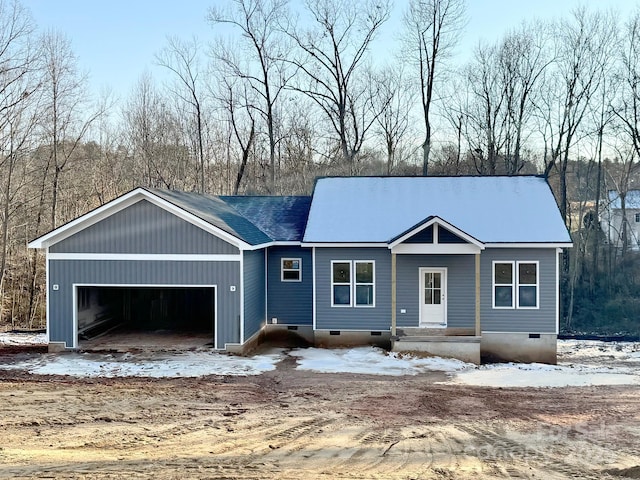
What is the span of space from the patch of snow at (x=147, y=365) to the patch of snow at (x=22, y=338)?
352 cm

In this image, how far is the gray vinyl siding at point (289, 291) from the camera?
55.9 ft

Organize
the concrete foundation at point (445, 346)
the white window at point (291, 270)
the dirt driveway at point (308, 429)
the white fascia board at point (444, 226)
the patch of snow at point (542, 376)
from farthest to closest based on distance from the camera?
the white window at point (291, 270) < the concrete foundation at point (445, 346) < the white fascia board at point (444, 226) < the patch of snow at point (542, 376) < the dirt driveway at point (308, 429)

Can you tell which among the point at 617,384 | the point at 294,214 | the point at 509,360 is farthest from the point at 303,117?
the point at 617,384

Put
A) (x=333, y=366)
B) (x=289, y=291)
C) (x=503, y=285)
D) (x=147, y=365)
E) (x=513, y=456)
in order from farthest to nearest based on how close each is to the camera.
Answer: (x=289, y=291)
(x=503, y=285)
(x=333, y=366)
(x=147, y=365)
(x=513, y=456)

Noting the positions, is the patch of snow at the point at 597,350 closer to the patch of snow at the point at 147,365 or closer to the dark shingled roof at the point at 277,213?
the dark shingled roof at the point at 277,213

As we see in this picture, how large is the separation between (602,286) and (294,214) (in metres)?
21.4

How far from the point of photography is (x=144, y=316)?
19031 mm

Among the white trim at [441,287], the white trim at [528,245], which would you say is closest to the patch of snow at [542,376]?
the white trim at [441,287]

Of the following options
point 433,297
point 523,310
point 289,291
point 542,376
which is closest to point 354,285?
point 289,291

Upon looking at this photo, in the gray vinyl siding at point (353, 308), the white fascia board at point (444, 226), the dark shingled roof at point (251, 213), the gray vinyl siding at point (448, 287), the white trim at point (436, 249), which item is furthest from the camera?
the gray vinyl siding at point (353, 308)

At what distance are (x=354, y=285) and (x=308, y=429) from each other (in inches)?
307

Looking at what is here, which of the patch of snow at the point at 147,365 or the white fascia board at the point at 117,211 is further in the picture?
the white fascia board at the point at 117,211

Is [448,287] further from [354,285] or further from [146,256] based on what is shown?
[146,256]

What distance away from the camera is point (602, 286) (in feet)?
104
